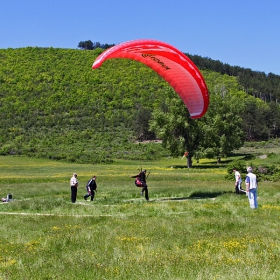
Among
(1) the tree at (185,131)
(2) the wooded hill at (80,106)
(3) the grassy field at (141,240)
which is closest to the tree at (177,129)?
(1) the tree at (185,131)

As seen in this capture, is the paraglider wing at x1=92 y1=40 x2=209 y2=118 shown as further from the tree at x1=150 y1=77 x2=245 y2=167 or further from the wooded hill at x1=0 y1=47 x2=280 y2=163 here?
the wooded hill at x1=0 y1=47 x2=280 y2=163

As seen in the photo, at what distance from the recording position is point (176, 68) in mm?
19781

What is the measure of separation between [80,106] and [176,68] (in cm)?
10363

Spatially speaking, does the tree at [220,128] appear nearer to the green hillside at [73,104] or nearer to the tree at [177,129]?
the tree at [177,129]

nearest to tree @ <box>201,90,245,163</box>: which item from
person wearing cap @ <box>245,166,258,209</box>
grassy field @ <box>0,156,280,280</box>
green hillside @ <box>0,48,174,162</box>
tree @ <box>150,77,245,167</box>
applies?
tree @ <box>150,77,245,167</box>

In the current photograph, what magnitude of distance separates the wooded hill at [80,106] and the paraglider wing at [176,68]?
3444 centimetres

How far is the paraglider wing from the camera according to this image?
60.6ft

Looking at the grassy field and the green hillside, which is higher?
the green hillside

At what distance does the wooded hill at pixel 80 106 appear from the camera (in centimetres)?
8362

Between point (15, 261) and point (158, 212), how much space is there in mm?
8085

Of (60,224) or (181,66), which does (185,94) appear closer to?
(181,66)

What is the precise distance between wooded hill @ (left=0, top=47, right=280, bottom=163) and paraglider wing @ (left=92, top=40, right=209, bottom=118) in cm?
3444

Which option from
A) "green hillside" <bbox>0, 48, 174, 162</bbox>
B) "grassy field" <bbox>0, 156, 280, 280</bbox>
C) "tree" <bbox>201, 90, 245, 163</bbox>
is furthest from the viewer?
"green hillside" <bbox>0, 48, 174, 162</bbox>

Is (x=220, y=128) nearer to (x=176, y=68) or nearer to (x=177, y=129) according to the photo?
(x=177, y=129)
